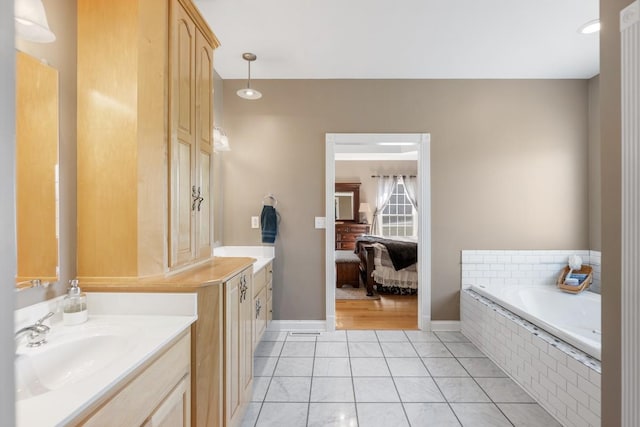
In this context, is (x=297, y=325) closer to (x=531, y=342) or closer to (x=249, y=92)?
(x=531, y=342)

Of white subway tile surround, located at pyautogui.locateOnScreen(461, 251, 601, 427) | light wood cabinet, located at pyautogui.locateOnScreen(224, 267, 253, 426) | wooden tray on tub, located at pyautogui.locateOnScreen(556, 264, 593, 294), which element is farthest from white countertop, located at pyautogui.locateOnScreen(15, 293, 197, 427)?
wooden tray on tub, located at pyautogui.locateOnScreen(556, 264, 593, 294)

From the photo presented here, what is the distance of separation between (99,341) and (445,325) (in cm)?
296

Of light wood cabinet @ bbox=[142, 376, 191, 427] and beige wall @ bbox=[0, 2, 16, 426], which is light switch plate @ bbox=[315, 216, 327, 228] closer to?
light wood cabinet @ bbox=[142, 376, 191, 427]

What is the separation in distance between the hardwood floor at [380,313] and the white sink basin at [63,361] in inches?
95.6

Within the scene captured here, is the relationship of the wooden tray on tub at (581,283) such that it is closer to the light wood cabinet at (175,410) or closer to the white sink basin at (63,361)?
the light wood cabinet at (175,410)

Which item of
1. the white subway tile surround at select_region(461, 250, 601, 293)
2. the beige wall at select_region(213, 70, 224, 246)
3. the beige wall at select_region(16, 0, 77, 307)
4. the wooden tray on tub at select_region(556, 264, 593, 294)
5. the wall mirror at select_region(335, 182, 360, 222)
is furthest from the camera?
the wall mirror at select_region(335, 182, 360, 222)

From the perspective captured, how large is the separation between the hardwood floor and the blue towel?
47.0 inches

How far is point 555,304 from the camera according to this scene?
112 inches

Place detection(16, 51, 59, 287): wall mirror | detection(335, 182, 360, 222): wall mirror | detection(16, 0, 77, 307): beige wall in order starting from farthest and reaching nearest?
detection(335, 182, 360, 222): wall mirror, detection(16, 0, 77, 307): beige wall, detection(16, 51, 59, 287): wall mirror

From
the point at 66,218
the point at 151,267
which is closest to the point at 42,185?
the point at 66,218

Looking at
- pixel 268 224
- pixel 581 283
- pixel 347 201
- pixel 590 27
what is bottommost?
pixel 581 283

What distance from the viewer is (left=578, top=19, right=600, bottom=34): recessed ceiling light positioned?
2128mm

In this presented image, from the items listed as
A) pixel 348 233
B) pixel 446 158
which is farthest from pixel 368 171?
pixel 446 158

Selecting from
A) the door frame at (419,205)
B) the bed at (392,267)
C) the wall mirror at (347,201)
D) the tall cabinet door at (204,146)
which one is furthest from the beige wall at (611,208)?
the wall mirror at (347,201)
